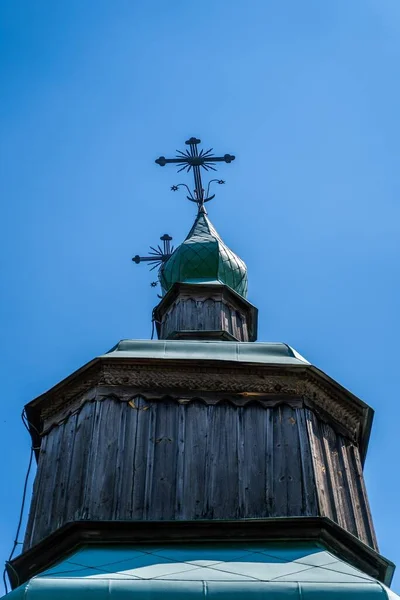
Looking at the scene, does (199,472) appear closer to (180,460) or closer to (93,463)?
(180,460)

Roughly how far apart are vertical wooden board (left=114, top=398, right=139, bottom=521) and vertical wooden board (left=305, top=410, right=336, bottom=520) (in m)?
1.84

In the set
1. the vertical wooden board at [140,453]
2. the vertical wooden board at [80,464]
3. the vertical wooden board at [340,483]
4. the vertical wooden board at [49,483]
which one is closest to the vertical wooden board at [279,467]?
the vertical wooden board at [340,483]

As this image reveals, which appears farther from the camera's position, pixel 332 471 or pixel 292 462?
pixel 332 471

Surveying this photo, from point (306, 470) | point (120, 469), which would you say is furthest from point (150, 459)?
point (306, 470)

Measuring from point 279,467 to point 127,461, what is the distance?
1.55 m

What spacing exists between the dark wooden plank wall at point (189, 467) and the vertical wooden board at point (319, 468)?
2cm

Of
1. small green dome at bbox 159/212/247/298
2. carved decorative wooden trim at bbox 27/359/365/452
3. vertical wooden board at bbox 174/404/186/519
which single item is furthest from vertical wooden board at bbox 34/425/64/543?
small green dome at bbox 159/212/247/298

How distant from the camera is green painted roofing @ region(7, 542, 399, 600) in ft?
28.0

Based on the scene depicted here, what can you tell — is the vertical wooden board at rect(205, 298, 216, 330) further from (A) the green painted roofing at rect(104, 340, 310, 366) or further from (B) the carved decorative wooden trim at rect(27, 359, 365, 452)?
(B) the carved decorative wooden trim at rect(27, 359, 365, 452)

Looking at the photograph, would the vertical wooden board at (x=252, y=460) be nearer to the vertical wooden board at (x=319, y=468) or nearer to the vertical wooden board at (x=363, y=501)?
the vertical wooden board at (x=319, y=468)

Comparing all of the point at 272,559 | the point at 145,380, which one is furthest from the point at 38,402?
the point at 272,559

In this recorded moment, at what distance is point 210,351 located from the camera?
12.6 meters

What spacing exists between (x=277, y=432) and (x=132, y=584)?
339 cm

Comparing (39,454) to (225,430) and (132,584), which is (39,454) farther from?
(132,584)
